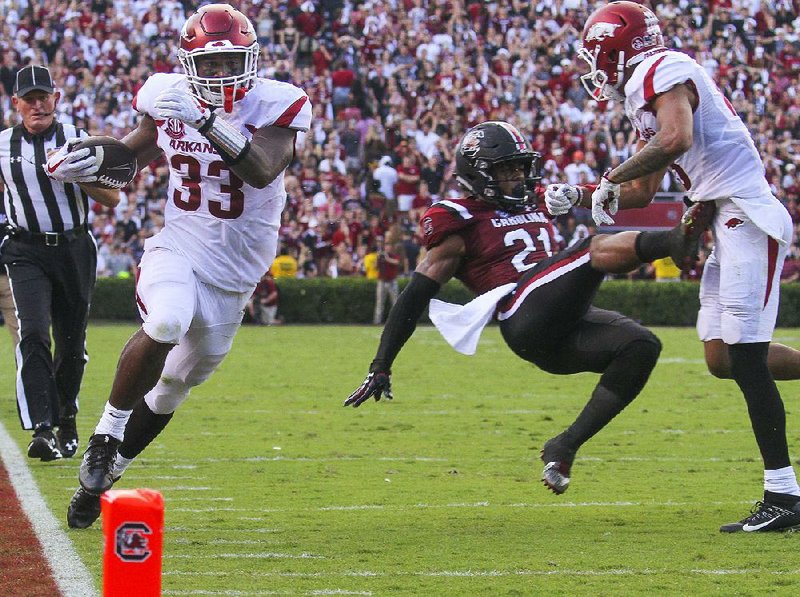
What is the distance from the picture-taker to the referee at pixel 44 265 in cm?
609

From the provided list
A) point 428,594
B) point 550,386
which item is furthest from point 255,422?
point 428,594

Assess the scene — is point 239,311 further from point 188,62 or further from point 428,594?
point 428,594

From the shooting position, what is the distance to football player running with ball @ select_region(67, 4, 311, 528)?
4453mm

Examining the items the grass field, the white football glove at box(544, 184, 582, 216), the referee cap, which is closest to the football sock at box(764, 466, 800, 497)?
the grass field

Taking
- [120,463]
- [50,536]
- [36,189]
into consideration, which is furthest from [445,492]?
[36,189]

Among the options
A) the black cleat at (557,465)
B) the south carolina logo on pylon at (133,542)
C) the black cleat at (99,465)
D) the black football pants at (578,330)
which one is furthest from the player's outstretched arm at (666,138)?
the south carolina logo on pylon at (133,542)

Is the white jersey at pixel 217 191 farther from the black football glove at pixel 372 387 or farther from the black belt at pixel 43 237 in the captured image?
the black belt at pixel 43 237

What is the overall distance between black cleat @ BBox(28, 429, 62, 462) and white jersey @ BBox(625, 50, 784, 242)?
289 centimetres

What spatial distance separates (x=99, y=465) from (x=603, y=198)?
187cm

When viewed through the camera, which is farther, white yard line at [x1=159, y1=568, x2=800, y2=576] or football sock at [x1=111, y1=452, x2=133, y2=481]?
football sock at [x1=111, y1=452, x2=133, y2=481]

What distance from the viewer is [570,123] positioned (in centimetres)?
1892

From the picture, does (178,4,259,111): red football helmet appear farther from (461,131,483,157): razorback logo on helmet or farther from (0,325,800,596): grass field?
(0,325,800,596): grass field

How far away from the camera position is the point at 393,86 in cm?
1927

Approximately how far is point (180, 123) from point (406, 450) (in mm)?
2353
